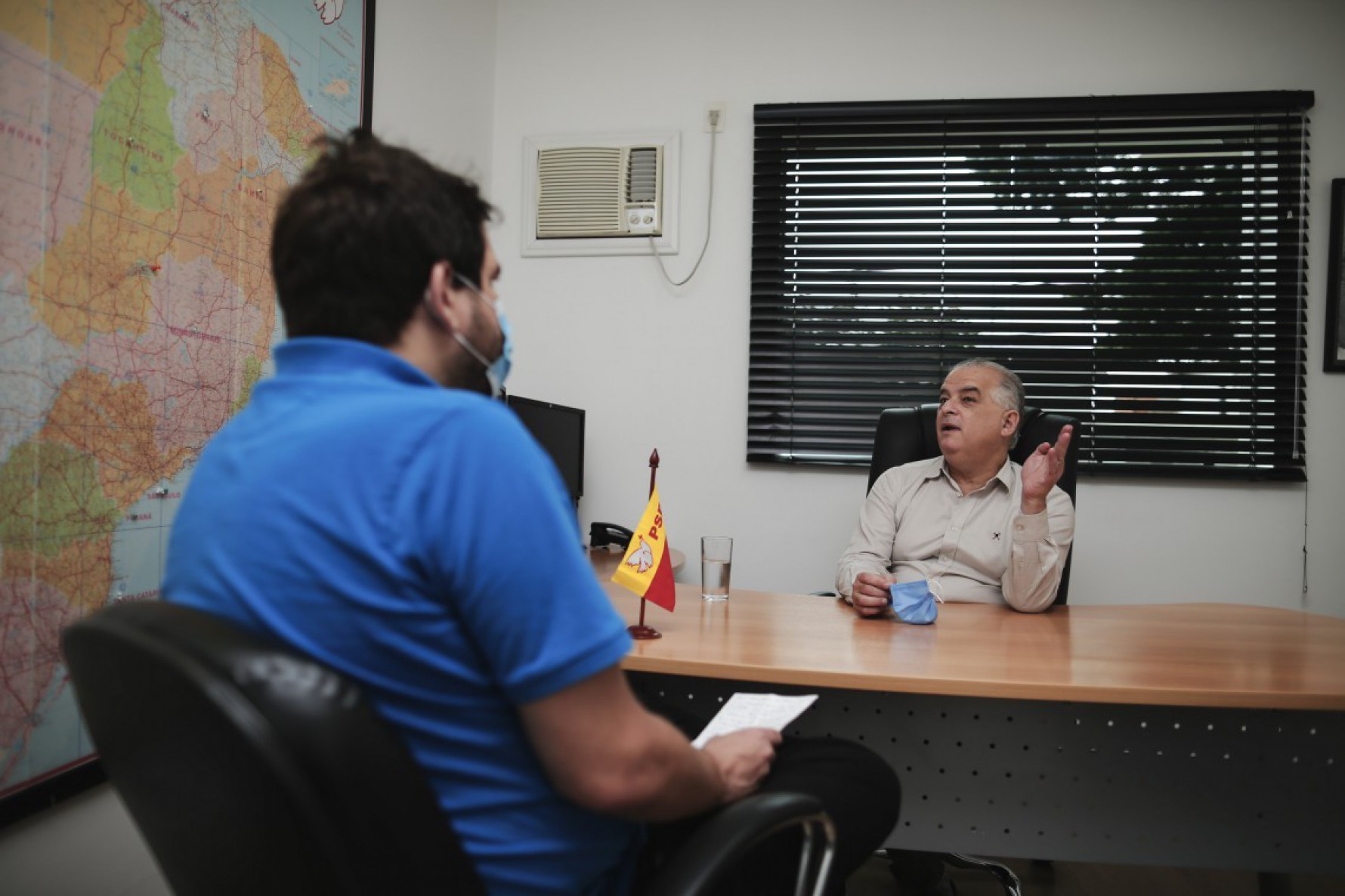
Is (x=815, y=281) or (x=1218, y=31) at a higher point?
(x=1218, y=31)

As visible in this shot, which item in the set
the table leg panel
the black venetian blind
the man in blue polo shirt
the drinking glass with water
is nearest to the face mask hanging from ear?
the man in blue polo shirt

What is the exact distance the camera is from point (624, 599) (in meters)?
1.77

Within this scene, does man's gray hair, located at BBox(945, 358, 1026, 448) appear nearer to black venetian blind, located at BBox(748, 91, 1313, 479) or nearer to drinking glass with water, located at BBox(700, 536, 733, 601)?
black venetian blind, located at BBox(748, 91, 1313, 479)

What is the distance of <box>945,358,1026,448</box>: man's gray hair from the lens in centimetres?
232

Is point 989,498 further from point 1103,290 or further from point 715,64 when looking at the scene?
point 715,64

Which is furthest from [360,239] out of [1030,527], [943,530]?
[943,530]

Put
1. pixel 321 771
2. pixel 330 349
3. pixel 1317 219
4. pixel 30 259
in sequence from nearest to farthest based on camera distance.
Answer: pixel 321 771, pixel 330 349, pixel 30 259, pixel 1317 219

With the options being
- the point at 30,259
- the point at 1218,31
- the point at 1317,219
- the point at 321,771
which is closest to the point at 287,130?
the point at 30,259

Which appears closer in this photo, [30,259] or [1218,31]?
[30,259]

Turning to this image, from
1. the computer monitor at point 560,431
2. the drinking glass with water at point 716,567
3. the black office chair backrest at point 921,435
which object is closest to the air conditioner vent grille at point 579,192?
the computer monitor at point 560,431

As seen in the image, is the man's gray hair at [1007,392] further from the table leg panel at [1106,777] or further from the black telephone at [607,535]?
the black telephone at [607,535]

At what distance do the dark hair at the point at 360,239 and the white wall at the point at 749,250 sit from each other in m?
2.25

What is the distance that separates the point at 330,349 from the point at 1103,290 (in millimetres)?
2945

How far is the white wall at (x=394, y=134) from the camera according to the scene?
1350mm
